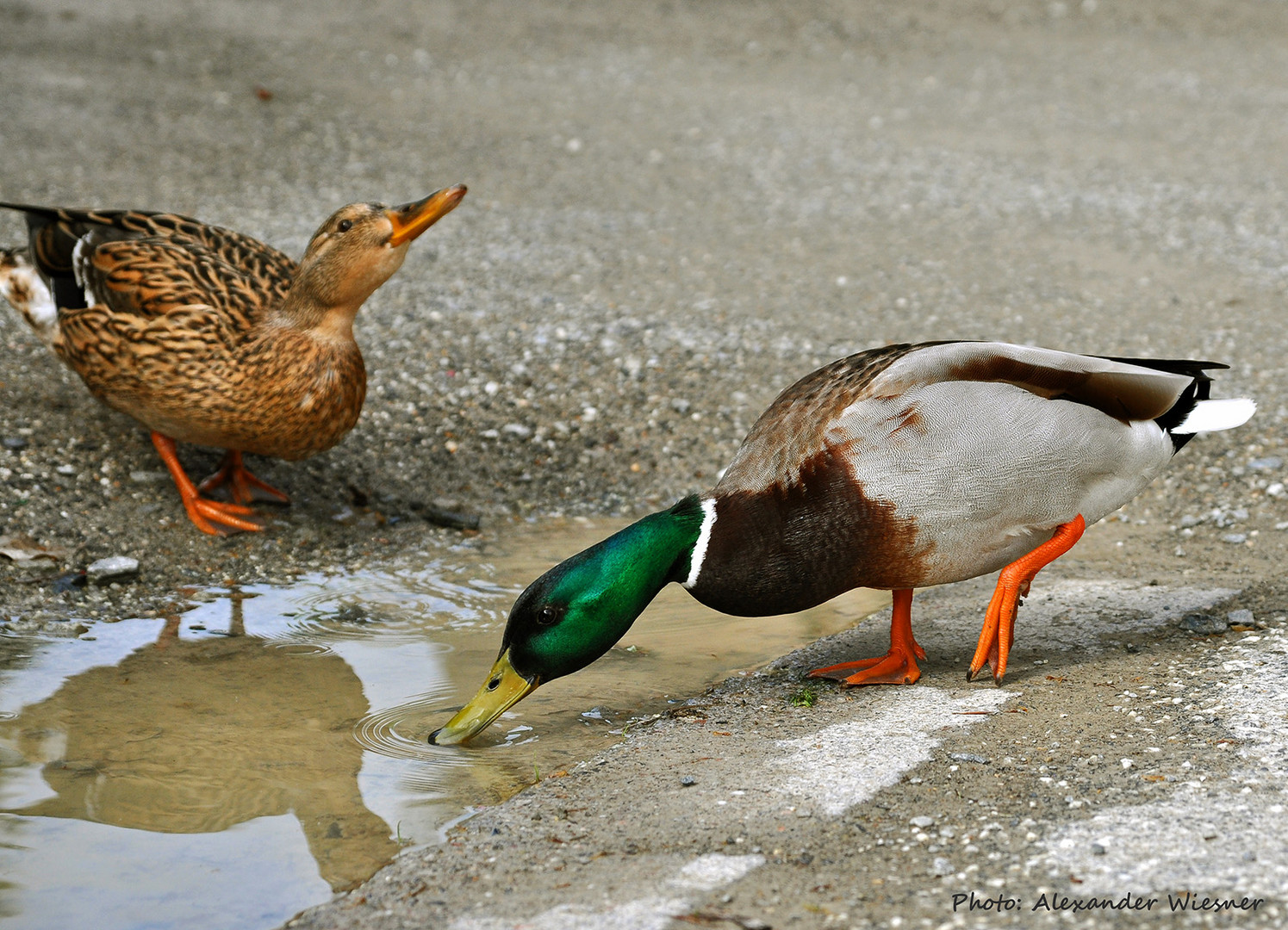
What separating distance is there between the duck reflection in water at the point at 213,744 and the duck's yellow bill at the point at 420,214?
1357 mm

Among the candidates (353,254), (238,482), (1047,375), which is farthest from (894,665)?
(238,482)

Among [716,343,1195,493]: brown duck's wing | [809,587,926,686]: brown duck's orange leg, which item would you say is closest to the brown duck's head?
[716,343,1195,493]: brown duck's wing

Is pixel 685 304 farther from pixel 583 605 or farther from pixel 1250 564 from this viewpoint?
pixel 583 605

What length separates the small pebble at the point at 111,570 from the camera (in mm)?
4340

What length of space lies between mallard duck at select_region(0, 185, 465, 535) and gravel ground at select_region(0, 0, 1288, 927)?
0.45m

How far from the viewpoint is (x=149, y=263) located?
15.4ft

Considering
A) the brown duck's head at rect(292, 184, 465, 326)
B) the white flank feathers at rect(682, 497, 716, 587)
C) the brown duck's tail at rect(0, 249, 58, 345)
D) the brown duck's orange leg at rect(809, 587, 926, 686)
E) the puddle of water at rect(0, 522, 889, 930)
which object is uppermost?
the brown duck's head at rect(292, 184, 465, 326)

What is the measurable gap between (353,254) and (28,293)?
146 centimetres

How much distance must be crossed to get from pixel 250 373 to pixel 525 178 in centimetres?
462

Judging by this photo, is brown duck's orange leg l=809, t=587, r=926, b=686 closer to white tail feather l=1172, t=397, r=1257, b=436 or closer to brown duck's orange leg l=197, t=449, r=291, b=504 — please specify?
white tail feather l=1172, t=397, r=1257, b=436

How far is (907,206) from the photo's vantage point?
8.48 metres

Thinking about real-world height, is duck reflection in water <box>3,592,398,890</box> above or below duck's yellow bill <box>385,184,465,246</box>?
below

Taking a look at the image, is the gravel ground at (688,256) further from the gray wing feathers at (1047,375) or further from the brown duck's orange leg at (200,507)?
the gray wing feathers at (1047,375)

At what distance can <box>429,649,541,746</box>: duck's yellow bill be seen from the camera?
10.8ft
